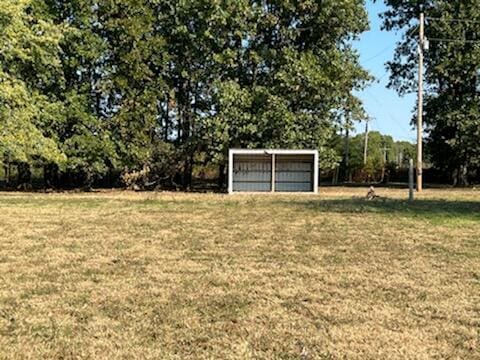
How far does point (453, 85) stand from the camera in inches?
1268

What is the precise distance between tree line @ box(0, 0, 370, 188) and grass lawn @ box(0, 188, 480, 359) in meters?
16.5

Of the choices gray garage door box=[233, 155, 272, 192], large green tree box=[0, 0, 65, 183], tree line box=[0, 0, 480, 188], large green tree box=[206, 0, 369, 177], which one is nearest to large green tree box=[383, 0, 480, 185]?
tree line box=[0, 0, 480, 188]

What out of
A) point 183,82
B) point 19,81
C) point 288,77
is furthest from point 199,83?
point 19,81

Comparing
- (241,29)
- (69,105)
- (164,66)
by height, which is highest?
(241,29)

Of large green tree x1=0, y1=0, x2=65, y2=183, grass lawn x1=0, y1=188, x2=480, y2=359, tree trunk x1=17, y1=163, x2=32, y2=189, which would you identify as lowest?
grass lawn x1=0, y1=188, x2=480, y2=359

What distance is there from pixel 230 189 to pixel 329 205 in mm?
10498

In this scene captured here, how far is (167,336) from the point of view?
3994mm

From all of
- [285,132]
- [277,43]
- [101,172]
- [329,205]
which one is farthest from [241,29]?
[329,205]

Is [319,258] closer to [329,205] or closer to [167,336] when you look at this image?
[167,336]

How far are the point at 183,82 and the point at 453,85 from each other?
597 inches

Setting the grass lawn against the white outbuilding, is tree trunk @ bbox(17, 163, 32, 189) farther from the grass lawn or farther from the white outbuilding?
the grass lawn

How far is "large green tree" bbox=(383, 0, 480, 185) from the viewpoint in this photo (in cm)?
3038

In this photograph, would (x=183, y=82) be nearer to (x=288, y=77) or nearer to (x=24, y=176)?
(x=288, y=77)

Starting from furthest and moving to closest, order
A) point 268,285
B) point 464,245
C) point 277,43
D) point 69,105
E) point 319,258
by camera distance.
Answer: point 277,43 < point 69,105 < point 464,245 < point 319,258 < point 268,285
